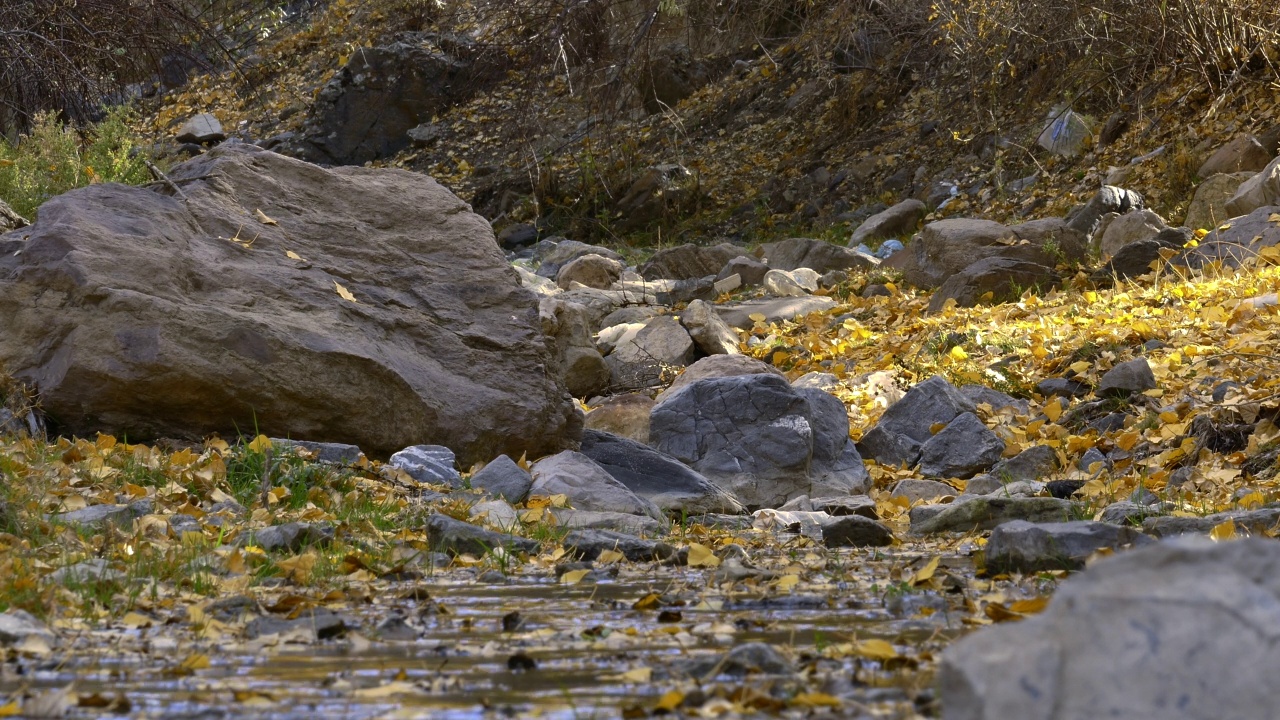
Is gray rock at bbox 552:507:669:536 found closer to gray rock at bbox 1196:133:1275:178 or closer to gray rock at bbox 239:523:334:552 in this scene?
gray rock at bbox 239:523:334:552

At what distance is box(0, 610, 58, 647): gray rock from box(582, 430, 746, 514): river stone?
2914 mm

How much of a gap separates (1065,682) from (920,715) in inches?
16.1

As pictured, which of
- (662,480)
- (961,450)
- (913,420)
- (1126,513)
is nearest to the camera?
(1126,513)

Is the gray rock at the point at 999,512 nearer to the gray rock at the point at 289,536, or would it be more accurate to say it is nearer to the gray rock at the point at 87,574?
the gray rock at the point at 289,536

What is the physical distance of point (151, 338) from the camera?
4.93 metres

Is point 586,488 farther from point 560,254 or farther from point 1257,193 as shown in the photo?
point 560,254

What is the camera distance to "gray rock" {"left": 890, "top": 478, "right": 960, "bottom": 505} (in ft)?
17.7

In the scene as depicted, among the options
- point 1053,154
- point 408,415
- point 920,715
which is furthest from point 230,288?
point 1053,154

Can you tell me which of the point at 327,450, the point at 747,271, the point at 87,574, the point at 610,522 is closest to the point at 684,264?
the point at 747,271

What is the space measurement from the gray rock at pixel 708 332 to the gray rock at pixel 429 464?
158 inches

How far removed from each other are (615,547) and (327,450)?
5.67ft

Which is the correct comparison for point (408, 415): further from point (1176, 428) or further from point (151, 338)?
point (1176, 428)

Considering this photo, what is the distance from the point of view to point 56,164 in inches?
348

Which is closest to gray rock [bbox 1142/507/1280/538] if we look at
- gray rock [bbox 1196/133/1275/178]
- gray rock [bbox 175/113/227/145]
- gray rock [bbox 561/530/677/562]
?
gray rock [bbox 561/530/677/562]
